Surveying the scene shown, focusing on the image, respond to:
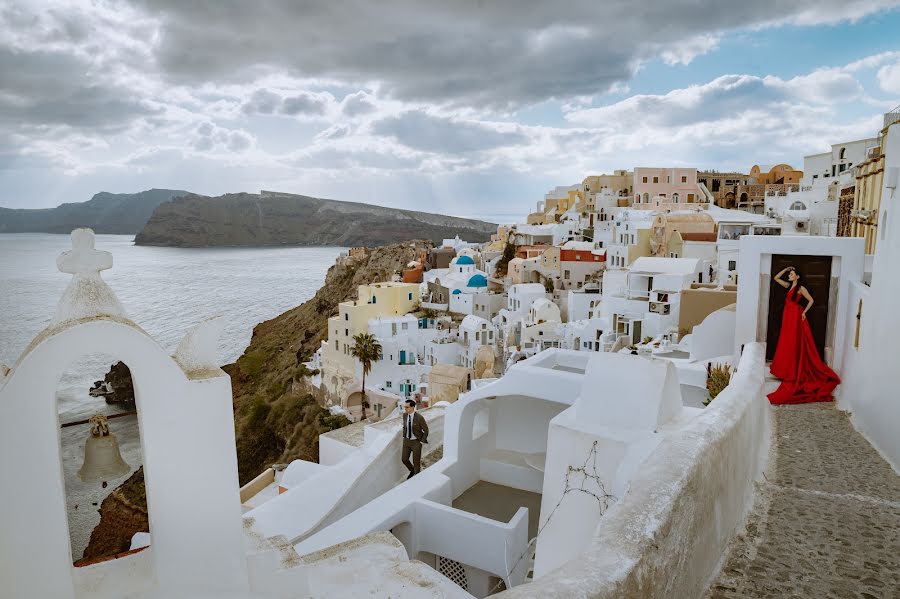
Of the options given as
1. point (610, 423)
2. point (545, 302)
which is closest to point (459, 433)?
point (610, 423)

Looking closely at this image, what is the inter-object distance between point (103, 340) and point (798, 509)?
4.11 m

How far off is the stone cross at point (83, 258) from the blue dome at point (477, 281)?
40.8 metres

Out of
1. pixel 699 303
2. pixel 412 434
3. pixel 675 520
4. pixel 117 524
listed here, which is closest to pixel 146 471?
A: pixel 675 520

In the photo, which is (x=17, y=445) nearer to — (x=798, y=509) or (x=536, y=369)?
(x=798, y=509)

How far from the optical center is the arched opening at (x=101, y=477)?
11.0 feet

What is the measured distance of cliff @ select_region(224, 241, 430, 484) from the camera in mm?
33750

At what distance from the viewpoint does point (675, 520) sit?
2.55m

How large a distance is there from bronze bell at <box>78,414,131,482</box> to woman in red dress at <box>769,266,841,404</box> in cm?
636

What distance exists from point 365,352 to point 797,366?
28.9 meters

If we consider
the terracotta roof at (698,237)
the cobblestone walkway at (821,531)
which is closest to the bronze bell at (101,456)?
the cobblestone walkway at (821,531)

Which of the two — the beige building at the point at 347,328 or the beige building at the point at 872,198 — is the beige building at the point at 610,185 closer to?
the beige building at the point at 347,328

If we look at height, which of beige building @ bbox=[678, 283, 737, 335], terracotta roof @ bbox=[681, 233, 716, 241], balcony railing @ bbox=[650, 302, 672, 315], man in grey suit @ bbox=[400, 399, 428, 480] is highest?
terracotta roof @ bbox=[681, 233, 716, 241]

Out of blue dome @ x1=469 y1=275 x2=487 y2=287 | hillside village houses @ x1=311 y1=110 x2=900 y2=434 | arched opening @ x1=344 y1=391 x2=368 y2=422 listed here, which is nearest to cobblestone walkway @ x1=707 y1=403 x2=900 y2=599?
hillside village houses @ x1=311 y1=110 x2=900 y2=434

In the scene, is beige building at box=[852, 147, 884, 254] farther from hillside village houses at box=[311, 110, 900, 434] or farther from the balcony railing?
the balcony railing
